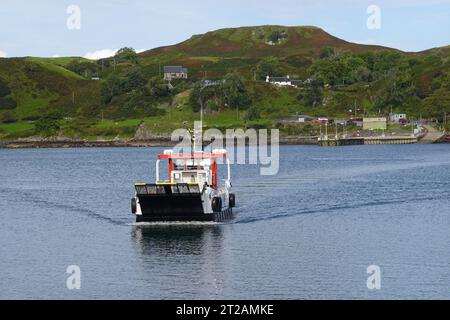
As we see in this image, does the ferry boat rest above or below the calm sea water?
above

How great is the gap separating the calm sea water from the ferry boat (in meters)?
1.09

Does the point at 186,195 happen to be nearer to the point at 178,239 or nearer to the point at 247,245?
the point at 178,239

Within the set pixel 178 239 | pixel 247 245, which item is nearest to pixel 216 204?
pixel 178 239

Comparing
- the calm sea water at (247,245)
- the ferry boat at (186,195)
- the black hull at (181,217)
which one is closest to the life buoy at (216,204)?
the ferry boat at (186,195)

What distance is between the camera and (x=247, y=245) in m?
62.6

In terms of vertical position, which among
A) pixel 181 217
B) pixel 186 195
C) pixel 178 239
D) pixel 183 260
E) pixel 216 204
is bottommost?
pixel 183 260

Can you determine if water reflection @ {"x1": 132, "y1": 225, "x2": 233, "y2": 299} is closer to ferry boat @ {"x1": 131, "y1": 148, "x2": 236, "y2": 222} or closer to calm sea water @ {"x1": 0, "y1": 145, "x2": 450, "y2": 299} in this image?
calm sea water @ {"x1": 0, "y1": 145, "x2": 450, "y2": 299}

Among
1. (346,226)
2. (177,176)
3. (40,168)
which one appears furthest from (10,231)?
(40,168)

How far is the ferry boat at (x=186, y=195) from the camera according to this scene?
67.2 meters

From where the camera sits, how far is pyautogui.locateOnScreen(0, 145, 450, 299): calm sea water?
49.4 m

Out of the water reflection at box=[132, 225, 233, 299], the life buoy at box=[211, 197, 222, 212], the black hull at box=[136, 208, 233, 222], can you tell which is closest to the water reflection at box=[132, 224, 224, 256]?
the water reflection at box=[132, 225, 233, 299]

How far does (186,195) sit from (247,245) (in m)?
7.19

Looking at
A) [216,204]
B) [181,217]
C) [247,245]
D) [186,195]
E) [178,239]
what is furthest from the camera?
[216,204]
